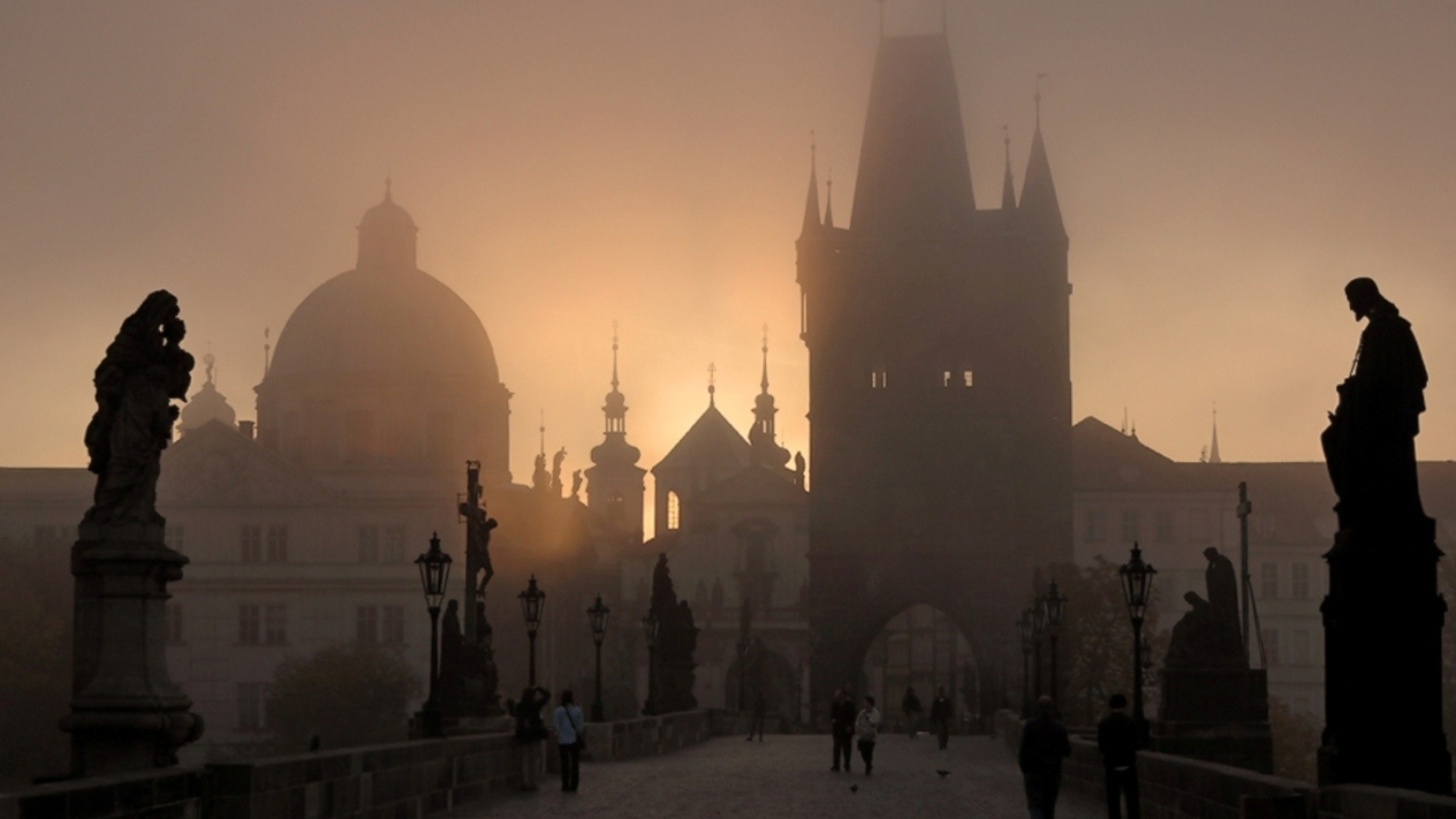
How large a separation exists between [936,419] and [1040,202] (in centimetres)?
900

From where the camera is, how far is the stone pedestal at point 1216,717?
3155 cm

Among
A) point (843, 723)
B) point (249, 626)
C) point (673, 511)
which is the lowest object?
point (843, 723)

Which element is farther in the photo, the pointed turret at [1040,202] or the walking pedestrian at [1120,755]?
the pointed turret at [1040,202]

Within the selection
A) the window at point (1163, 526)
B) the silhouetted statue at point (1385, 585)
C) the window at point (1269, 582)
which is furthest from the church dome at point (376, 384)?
the silhouetted statue at point (1385, 585)

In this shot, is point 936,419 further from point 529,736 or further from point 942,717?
point 529,736

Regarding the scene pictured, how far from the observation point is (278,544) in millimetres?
101500

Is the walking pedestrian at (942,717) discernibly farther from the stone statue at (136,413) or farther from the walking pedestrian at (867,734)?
the stone statue at (136,413)

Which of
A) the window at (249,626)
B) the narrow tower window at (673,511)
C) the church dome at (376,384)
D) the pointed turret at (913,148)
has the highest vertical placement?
the pointed turret at (913,148)

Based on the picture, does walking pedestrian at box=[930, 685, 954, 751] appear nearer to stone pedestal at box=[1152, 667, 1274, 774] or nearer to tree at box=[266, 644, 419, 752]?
stone pedestal at box=[1152, 667, 1274, 774]

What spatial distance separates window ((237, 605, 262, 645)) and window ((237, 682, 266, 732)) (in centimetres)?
203

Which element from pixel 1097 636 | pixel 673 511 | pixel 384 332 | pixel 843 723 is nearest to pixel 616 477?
pixel 673 511

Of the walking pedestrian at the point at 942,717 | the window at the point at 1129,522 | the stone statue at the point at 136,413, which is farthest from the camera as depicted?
the window at the point at 1129,522

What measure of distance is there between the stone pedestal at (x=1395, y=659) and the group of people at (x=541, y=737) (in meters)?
16.0

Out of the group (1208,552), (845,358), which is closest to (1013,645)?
(845,358)
